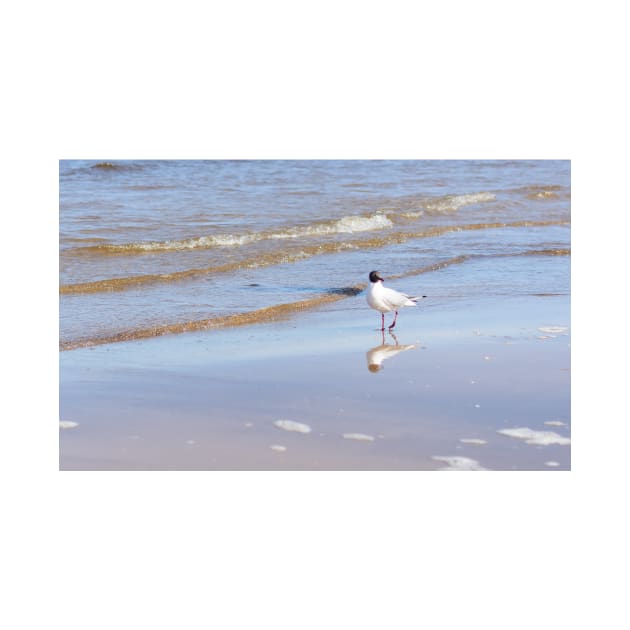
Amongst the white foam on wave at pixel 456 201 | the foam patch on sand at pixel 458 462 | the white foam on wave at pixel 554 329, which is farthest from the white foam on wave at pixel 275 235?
the foam patch on sand at pixel 458 462

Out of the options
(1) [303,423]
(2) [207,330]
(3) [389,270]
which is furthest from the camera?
(3) [389,270]

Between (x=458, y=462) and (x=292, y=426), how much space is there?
96 cm

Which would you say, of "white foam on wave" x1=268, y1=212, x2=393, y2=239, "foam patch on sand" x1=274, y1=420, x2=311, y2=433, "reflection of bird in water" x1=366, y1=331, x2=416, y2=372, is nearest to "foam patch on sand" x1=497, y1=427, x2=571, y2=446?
"foam patch on sand" x1=274, y1=420, x2=311, y2=433

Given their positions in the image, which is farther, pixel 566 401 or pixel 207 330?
pixel 207 330

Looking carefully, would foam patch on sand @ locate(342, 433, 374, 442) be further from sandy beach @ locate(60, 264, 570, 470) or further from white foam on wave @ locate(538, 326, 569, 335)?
white foam on wave @ locate(538, 326, 569, 335)

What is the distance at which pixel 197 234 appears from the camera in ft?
35.9

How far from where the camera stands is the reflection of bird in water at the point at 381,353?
5.91m

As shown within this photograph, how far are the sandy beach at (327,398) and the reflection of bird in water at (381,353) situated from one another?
15 mm

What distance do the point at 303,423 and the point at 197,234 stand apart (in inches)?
257

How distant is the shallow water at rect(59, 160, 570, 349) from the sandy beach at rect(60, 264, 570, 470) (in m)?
0.89

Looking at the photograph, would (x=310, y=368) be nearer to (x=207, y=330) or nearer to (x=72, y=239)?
(x=207, y=330)

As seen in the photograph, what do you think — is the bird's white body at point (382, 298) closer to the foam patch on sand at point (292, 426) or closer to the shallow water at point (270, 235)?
the shallow water at point (270, 235)

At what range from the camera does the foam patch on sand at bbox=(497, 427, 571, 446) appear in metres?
4.54

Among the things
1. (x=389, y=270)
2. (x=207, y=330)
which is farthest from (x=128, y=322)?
(x=389, y=270)
